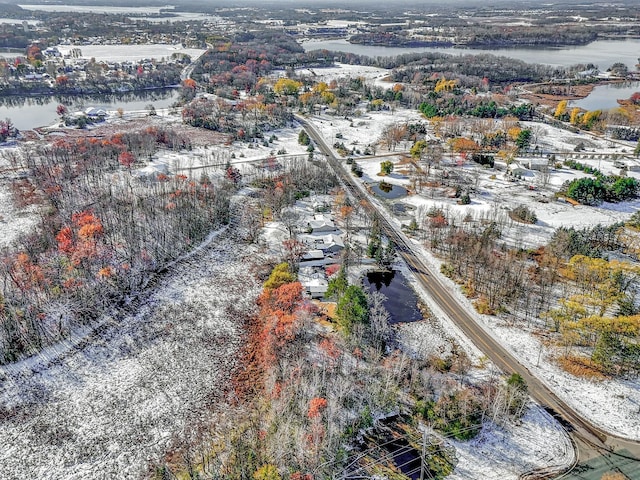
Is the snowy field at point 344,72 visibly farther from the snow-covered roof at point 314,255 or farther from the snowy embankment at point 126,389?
the snowy embankment at point 126,389

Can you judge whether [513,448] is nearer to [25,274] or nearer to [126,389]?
[126,389]

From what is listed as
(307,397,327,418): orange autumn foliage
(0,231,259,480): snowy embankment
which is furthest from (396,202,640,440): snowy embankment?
(0,231,259,480): snowy embankment

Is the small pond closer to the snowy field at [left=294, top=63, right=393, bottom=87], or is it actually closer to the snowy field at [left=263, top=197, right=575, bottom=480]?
the snowy field at [left=263, top=197, right=575, bottom=480]

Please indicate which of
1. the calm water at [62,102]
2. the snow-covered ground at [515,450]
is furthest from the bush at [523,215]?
the calm water at [62,102]

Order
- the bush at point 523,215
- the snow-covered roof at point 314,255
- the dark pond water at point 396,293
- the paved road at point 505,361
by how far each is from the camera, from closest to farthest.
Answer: the paved road at point 505,361, the dark pond water at point 396,293, the snow-covered roof at point 314,255, the bush at point 523,215

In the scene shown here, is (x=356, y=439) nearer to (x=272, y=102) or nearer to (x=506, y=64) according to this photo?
(x=272, y=102)

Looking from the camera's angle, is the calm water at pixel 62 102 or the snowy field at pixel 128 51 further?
the snowy field at pixel 128 51
